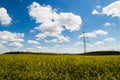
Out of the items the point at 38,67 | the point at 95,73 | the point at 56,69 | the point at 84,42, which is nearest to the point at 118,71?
the point at 95,73

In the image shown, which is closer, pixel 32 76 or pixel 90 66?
pixel 32 76

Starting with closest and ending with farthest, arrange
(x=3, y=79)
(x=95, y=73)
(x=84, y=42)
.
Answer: (x=3, y=79) → (x=95, y=73) → (x=84, y=42)

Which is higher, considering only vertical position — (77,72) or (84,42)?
(84,42)

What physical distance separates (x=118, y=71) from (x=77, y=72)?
4.58 m

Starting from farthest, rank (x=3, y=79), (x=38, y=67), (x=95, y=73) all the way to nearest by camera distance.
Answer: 1. (x=38, y=67)
2. (x=95, y=73)
3. (x=3, y=79)

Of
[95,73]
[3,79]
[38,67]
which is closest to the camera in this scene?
[3,79]

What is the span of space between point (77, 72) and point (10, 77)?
23.2 ft

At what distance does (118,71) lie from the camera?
2427 centimetres

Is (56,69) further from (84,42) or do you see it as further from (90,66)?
(84,42)

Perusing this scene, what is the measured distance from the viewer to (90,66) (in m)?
26.9

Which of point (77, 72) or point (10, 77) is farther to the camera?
point (77, 72)

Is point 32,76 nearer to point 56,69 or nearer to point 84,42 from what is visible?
point 56,69

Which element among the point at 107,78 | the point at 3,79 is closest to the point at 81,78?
the point at 107,78

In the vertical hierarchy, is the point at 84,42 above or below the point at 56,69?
above
